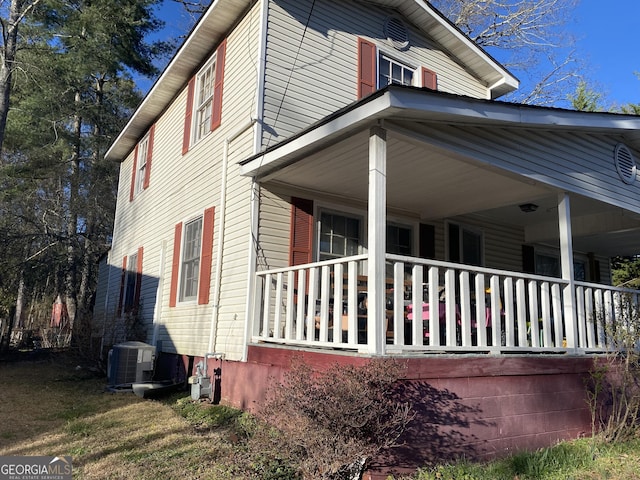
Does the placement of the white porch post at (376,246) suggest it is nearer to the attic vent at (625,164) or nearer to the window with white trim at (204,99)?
the attic vent at (625,164)

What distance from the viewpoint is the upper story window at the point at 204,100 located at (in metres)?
8.47

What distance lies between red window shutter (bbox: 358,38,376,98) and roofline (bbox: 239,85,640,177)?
3012mm

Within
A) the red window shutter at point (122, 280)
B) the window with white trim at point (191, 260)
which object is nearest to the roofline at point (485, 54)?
the window with white trim at point (191, 260)

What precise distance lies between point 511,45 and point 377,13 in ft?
45.0

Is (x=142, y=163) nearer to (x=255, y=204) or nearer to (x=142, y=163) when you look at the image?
(x=142, y=163)

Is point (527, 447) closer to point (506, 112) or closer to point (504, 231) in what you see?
point (506, 112)

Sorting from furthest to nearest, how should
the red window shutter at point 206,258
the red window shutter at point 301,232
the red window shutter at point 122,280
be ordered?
the red window shutter at point 122,280 → the red window shutter at point 206,258 → the red window shutter at point 301,232

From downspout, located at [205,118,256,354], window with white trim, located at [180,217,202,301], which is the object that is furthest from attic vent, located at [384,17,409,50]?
window with white trim, located at [180,217,202,301]

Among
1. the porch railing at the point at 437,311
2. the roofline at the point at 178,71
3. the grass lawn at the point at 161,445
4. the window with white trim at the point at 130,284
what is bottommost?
the grass lawn at the point at 161,445

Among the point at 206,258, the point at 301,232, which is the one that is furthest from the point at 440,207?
the point at 206,258

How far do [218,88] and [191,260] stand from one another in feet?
10.1

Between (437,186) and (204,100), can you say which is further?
(204,100)

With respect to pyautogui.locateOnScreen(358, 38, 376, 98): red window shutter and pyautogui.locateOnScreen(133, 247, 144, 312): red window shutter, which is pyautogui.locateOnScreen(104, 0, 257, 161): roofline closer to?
pyautogui.locateOnScreen(358, 38, 376, 98): red window shutter

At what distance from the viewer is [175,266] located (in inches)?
361
